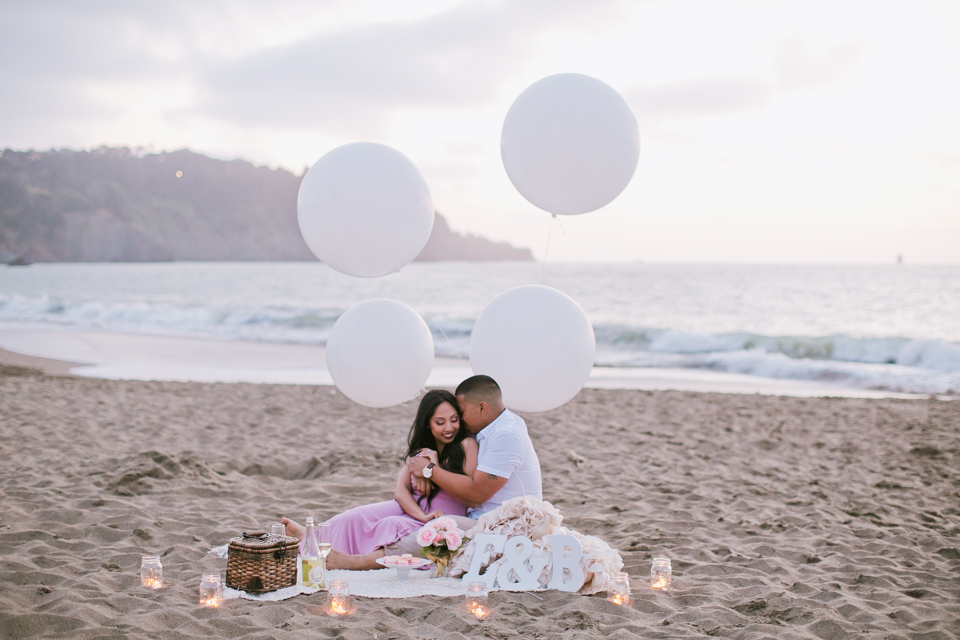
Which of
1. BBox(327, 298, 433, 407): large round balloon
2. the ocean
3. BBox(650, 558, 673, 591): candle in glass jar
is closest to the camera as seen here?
BBox(650, 558, 673, 591): candle in glass jar

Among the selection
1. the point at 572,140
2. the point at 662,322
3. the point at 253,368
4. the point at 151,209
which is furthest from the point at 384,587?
the point at 151,209

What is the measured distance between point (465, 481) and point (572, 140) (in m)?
1.94

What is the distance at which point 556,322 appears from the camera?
3.90 metres

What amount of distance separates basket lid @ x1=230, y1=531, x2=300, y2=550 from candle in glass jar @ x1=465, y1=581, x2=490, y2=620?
0.91 meters

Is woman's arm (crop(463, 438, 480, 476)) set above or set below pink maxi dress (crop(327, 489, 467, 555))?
above

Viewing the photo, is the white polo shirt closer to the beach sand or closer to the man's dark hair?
the man's dark hair

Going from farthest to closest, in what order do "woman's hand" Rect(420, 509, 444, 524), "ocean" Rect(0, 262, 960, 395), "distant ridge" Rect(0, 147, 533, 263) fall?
"distant ridge" Rect(0, 147, 533, 263) → "ocean" Rect(0, 262, 960, 395) → "woman's hand" Rect(420, 509, 444, 524)

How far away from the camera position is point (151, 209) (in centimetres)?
8975

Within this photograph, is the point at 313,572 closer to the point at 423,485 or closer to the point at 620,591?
the point at 423,485

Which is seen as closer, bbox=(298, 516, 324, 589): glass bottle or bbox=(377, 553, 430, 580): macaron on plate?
bbox=(298, 516, 324, 589): glass bottle

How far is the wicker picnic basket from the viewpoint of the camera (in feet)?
10.6

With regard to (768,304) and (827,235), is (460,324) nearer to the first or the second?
(768,304)

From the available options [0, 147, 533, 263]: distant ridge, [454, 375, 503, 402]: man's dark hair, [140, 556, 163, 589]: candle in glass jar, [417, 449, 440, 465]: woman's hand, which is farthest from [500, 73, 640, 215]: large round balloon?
[0, 147, 533, 263]: distant ridge

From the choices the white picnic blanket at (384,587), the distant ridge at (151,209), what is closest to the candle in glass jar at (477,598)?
the white picnic blanket at (384,587)
